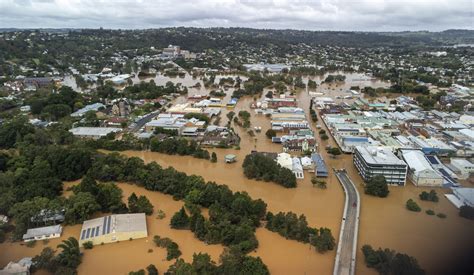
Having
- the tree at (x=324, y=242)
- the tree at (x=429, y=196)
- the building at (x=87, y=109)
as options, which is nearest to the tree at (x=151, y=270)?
the tree at (x=324, y=242)

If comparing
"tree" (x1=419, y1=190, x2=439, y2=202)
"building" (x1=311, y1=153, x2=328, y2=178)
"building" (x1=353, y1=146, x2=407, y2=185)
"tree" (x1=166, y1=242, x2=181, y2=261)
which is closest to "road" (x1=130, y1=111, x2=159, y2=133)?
"building" (x1=311, y1=153, x2=328, y2=178)

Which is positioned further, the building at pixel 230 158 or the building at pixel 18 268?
the building at pixel 230 158

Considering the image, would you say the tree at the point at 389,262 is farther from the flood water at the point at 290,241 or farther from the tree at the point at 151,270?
the tree at the point at 151,270

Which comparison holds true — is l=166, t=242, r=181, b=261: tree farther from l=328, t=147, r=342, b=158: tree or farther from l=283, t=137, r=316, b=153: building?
l=328, t=147, r=342, b=158: tree

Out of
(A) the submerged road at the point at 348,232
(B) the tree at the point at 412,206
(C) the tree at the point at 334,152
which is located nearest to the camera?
(A) the submerged road at the point at 348,232

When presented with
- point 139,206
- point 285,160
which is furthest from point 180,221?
point 285,160

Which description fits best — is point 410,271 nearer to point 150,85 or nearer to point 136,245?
point 136,245
